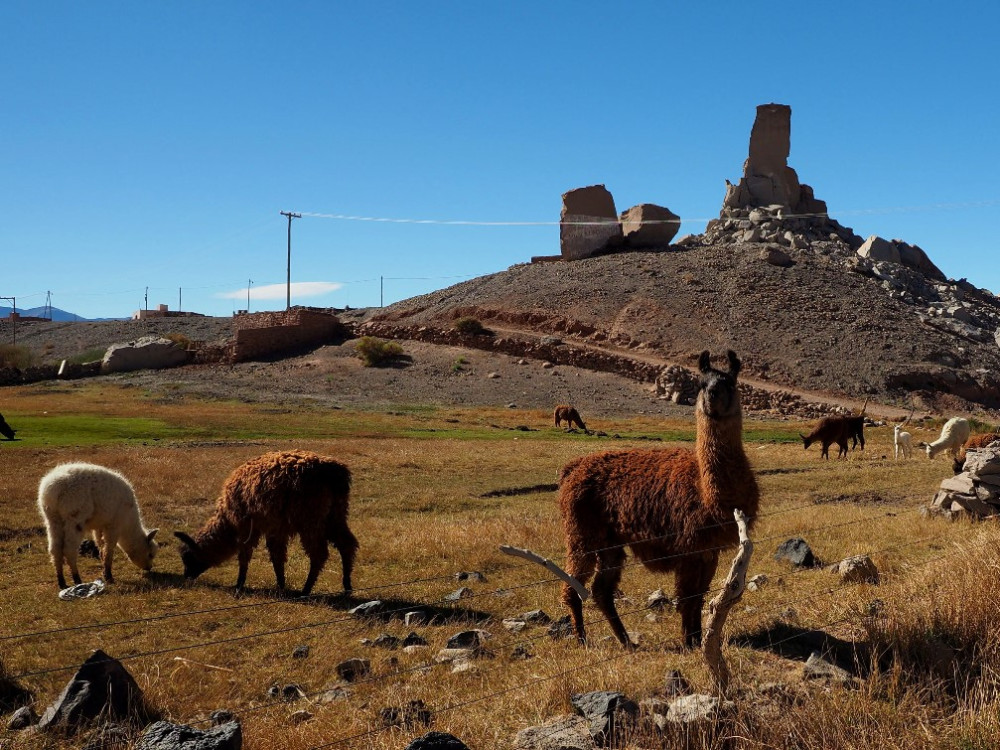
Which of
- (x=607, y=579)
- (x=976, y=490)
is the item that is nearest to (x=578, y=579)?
(x=607, y=579)

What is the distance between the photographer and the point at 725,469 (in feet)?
23.4

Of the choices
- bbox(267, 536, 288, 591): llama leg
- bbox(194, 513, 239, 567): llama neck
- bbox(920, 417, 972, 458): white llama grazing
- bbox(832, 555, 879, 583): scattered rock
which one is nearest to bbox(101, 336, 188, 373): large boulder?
bbox(920, 417, 972, 458): white llama grazing

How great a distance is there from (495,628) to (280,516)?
3.50 m

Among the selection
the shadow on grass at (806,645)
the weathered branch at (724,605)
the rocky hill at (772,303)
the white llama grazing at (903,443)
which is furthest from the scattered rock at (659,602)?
the rocky hill at (772,303)

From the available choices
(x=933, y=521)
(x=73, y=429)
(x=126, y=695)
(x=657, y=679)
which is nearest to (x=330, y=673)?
(x=126, y=695)

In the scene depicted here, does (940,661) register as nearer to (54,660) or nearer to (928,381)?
(54,660)

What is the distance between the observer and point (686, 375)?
167ft

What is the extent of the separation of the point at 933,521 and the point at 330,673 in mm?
9916

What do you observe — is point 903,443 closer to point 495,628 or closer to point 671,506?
point 495,628

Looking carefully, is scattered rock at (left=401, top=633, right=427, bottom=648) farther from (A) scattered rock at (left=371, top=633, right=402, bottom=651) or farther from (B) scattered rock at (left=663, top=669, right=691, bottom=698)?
(B) scattered rock at (left=663, top=669, right=691, bottom=698)

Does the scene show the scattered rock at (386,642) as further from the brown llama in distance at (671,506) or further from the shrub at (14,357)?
the shrub at (14,357)

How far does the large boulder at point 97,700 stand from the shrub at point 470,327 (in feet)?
195

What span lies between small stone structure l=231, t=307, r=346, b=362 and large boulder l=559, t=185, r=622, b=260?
82.5 feet

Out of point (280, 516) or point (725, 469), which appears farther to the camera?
point (280, 516)
